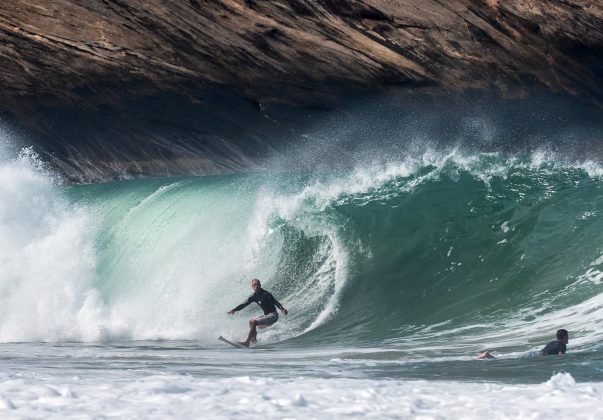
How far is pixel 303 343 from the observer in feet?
40.1

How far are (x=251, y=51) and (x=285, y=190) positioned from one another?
3034 millimetres

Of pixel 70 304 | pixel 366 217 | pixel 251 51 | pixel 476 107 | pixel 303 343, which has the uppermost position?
pixel 251 51

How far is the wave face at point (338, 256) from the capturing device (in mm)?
12781

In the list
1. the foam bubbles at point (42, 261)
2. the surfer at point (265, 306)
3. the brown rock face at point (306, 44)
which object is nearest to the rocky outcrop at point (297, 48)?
the brown rock face at point (306, 44)

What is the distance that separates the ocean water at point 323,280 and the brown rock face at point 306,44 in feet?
6.75

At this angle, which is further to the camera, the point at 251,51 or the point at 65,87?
the point at 65,87

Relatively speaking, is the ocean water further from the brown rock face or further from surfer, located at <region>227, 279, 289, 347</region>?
the brown rock face

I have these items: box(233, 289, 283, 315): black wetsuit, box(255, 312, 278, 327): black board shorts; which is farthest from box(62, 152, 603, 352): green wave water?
Result: box(233, 289, 283, 315): black wetsuit

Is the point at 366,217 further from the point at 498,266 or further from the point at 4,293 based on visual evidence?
the point at 4,293

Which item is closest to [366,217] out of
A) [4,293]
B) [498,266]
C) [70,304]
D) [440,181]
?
[440,181]

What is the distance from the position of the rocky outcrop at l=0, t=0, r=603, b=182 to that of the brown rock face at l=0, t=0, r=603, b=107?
0.07 ft

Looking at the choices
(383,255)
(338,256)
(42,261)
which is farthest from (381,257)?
(42,261)

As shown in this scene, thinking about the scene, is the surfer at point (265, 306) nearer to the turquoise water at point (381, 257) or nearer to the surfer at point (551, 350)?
the turquoise water at point (381, 257)

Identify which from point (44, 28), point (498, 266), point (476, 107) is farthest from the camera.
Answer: point (476, 107)
